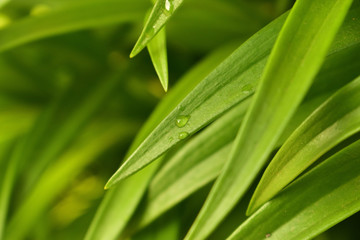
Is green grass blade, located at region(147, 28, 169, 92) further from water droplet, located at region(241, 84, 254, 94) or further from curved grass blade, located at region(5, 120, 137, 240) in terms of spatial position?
curved grass blade, located at region(5, 120, 137, 240)

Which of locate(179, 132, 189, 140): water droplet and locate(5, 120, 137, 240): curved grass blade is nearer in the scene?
locate(179, 132, 189, 140): water droplet

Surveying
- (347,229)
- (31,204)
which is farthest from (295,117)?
(31,204)

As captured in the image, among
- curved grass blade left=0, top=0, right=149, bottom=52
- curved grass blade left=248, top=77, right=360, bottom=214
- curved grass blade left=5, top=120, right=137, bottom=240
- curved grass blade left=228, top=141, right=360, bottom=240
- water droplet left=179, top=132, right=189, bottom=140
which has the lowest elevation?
curved grass blade left=228, top=141, right=360, bottom=240

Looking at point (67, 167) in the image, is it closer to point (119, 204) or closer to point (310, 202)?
point (119, 204)

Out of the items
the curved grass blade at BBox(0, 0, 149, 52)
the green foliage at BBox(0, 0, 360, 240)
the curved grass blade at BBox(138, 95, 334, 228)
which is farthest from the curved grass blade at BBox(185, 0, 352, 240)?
the curved grass blade at BBox(0, 0, 149, 52)

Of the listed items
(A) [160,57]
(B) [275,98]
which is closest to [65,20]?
(A) [160,57]

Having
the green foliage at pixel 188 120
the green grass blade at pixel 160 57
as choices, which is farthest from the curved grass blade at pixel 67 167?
the green grass blade at pixel 160 57

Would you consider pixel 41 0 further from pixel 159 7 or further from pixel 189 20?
pixel 159 7
